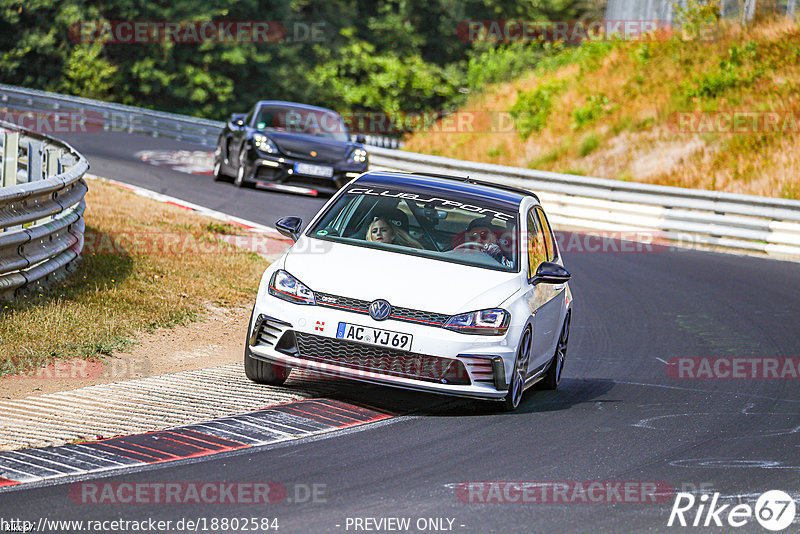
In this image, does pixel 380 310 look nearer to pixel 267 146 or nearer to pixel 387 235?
pixel 387 235

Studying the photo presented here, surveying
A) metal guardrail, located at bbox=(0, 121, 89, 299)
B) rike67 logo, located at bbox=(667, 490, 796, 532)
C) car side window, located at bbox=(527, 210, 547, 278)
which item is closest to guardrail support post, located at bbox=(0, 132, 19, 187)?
metal guardrail, located at bbox=(0, 121, 89, 299)

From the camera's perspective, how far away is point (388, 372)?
7527 millimetres

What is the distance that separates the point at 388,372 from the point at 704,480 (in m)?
2.02

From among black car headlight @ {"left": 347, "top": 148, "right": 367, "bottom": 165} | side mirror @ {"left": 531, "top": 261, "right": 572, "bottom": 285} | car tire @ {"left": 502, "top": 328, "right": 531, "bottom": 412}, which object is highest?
side mirror @ {"left": 531, "top": 261, "right": 572, "bottom": 285}

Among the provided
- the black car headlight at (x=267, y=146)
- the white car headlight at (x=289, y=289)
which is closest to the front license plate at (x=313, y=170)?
the black car headlight at (x=267, y=146)

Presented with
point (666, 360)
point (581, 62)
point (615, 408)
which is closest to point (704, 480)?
point (615, 408)

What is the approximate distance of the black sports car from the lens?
66.1ft

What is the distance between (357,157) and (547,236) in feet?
37.4

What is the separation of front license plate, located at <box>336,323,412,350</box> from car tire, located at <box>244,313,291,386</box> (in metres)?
0.88

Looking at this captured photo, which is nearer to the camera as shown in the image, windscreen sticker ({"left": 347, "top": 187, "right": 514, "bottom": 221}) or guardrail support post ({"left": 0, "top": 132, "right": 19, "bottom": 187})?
windscreen sticker ({"left": 347, "top": 187, "right": 514, "bottom": 221})

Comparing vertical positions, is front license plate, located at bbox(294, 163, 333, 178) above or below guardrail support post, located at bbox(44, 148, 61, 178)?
below

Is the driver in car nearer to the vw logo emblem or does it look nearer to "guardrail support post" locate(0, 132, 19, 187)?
the vw logo emblem

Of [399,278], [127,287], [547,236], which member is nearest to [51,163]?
[127,287]

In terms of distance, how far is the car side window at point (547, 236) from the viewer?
9547 millimetres
